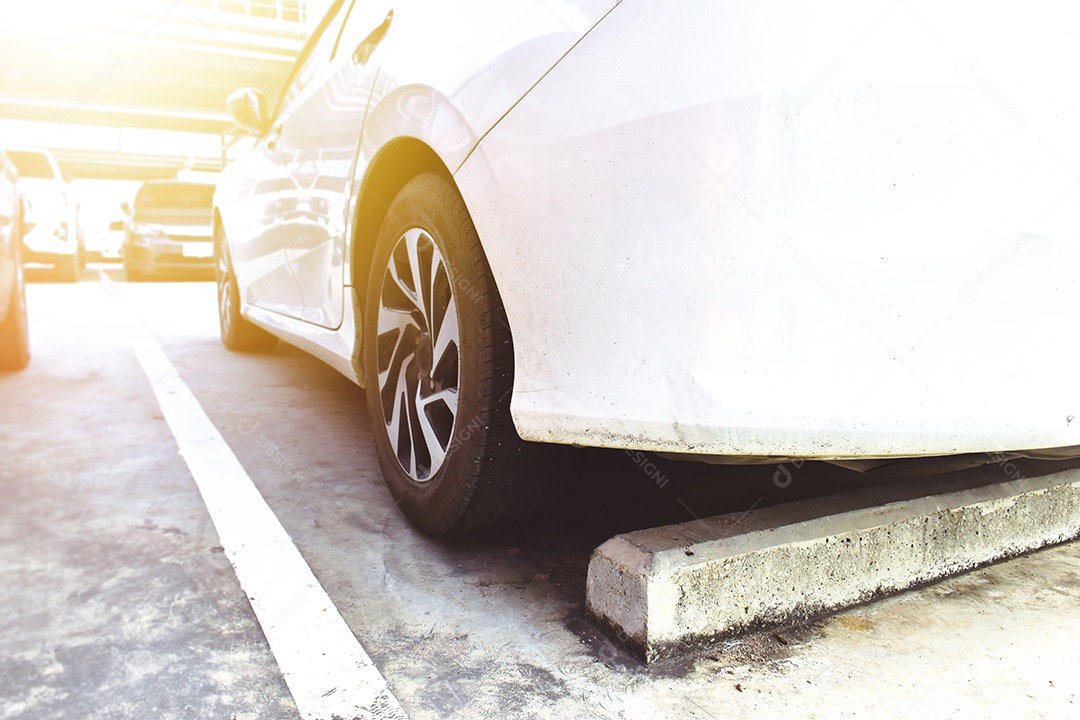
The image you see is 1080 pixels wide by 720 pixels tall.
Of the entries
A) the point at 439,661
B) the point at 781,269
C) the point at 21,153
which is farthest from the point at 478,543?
the point at 21,153

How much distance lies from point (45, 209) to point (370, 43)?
9.59 meters

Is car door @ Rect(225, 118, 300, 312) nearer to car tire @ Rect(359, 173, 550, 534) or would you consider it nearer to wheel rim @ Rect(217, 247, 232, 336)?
wheel rim @ Rect(217, 247, 232, 336)

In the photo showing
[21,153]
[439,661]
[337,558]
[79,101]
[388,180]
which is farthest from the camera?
[79,101]

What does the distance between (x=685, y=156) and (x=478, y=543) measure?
Result: 3.74ft

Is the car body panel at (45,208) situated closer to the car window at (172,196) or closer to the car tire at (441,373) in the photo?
the car window at (172,196)

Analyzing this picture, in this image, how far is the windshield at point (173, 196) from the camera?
11.0 metres

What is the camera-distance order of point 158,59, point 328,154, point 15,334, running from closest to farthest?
point 328,154
point 15,334
point 158,59

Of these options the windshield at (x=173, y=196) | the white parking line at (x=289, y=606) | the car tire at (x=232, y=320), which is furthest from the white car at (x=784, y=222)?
the windshield at (x=173, y=196)

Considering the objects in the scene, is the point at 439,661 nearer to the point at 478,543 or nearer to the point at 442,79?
the point at 478,543

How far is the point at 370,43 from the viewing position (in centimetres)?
211

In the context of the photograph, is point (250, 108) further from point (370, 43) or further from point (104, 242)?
point (104, 242)

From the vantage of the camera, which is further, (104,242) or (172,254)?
(104,242)

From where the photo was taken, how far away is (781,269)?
1170 millimetres

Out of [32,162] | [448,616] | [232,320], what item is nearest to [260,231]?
[232,320]
